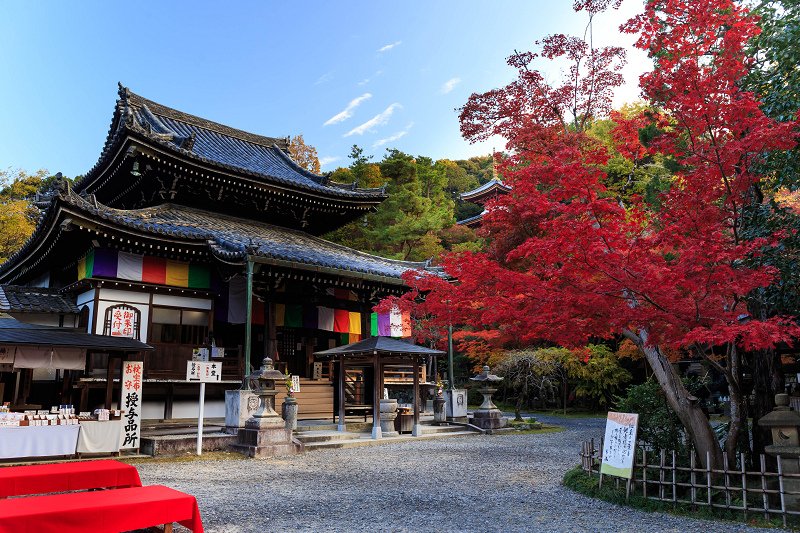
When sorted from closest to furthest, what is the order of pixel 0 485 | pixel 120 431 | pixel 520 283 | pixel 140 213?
pixel 0 485, pixel 520 283, pixel 120 431, pixel 140 213

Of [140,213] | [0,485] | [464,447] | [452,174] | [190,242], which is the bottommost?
[464,447]

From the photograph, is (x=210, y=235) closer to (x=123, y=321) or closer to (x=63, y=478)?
(x=123, y=321)

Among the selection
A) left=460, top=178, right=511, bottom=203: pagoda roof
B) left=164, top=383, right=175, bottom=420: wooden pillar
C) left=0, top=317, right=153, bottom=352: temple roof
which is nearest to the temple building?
left=460, top=178, right=511, bottom=203: pagoda roof

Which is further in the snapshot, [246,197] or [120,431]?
[246,197]

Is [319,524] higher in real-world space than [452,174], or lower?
lower

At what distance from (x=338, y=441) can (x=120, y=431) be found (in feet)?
15.8

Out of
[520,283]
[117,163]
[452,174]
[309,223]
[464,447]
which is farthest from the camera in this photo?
A: [452,174]

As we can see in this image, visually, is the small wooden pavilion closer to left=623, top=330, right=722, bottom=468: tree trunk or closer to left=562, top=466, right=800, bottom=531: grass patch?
left=562, top=466, right=800, bottom=531: grass patch

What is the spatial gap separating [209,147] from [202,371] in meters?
11.0

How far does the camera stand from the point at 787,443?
5867mm

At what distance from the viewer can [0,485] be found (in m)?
5.57

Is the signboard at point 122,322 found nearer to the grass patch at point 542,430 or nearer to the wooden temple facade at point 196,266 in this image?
the wooden temple facade at point 196,266

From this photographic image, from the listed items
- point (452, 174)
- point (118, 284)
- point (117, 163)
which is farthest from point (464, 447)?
point (452, 174)

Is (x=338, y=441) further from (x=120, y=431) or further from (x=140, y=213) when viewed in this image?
(x=140, y=213)
